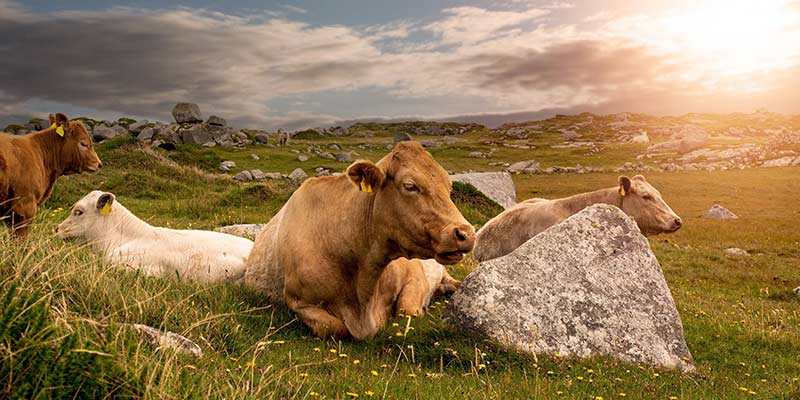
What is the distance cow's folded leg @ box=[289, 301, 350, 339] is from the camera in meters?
8.15

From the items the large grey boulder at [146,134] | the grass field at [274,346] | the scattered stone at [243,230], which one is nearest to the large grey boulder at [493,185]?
the grass field at [274,346]

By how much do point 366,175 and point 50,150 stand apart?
39.1ft

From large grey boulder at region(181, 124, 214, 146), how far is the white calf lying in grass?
54.5 metres

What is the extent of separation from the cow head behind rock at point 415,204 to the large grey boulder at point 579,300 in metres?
1.79

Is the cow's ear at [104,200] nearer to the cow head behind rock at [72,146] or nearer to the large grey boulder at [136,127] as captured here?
the cow head behind rock at [72,146]

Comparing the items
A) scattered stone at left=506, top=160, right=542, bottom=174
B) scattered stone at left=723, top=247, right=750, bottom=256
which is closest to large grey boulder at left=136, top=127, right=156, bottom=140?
scattered stone at left=506, top=160, right=542, bottom=174

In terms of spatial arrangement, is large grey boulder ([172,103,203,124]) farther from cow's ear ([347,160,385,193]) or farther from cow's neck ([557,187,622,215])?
cow's ear ([347,160,385,193])

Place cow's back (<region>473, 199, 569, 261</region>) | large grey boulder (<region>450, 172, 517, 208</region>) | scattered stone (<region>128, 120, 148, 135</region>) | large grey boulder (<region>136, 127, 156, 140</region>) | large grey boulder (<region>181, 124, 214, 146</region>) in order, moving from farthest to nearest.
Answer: scattered stone (<region>128, 120, 148, 135</region>)
large grey boulder (<region>181, 124, 214, 146</region>)
large grey boulder (<region>136, 127, 156, 140</region>)
large grey boulder (<region>450, 172, 517, 208</region>)
cow's back (<region>473, 199, 569, 261</region>)

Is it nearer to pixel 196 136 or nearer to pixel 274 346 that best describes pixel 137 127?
pixel 196 136

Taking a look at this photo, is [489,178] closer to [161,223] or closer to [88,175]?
[161,223]

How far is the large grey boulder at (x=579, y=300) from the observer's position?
8594 millimetres

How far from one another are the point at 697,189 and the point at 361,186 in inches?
2172

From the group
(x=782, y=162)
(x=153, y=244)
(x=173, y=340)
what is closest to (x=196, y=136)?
(x=153, y=244)

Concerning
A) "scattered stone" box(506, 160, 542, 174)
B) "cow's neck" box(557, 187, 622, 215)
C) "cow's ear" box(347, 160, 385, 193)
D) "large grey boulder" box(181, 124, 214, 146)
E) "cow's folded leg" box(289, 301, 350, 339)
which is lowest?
"scattered stone" box(506, 160, 542, 174)
